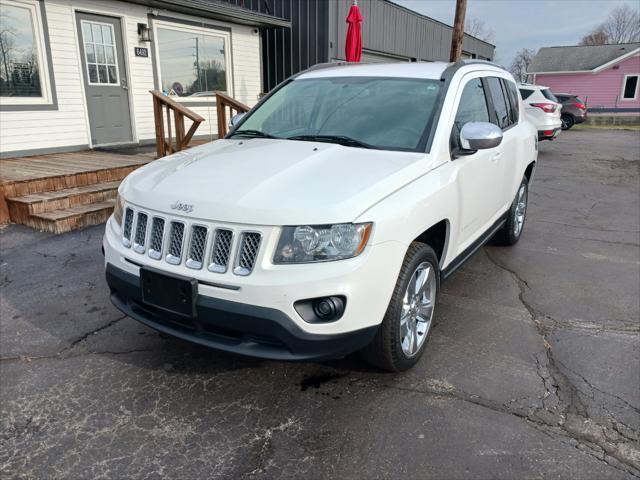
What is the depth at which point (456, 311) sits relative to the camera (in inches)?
158

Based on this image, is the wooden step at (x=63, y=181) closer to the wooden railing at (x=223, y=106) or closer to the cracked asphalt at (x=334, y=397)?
the wooden railing at (x=223, y=106)

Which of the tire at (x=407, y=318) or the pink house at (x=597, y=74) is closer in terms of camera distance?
the tire at (x=407, y=318)

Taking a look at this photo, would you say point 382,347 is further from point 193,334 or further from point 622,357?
point 622,357

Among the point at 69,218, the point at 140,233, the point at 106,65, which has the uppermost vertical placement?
the point at 106,65

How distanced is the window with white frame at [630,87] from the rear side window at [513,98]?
37490mm

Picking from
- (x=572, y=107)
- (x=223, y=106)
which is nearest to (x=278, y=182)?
(x=223, y=106)

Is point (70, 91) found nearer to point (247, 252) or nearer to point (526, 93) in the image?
point (247, 252)

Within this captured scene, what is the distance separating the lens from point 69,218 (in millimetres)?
5906

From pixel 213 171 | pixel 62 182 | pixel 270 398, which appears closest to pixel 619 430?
pixel 270 398

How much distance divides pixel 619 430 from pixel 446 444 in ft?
3.05

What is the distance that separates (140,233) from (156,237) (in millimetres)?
165

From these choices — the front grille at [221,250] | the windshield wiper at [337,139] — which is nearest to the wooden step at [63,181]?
the windshield wiper at [337,139]

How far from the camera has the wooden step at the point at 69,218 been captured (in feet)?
19.1

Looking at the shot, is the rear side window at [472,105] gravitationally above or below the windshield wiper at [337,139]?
above
